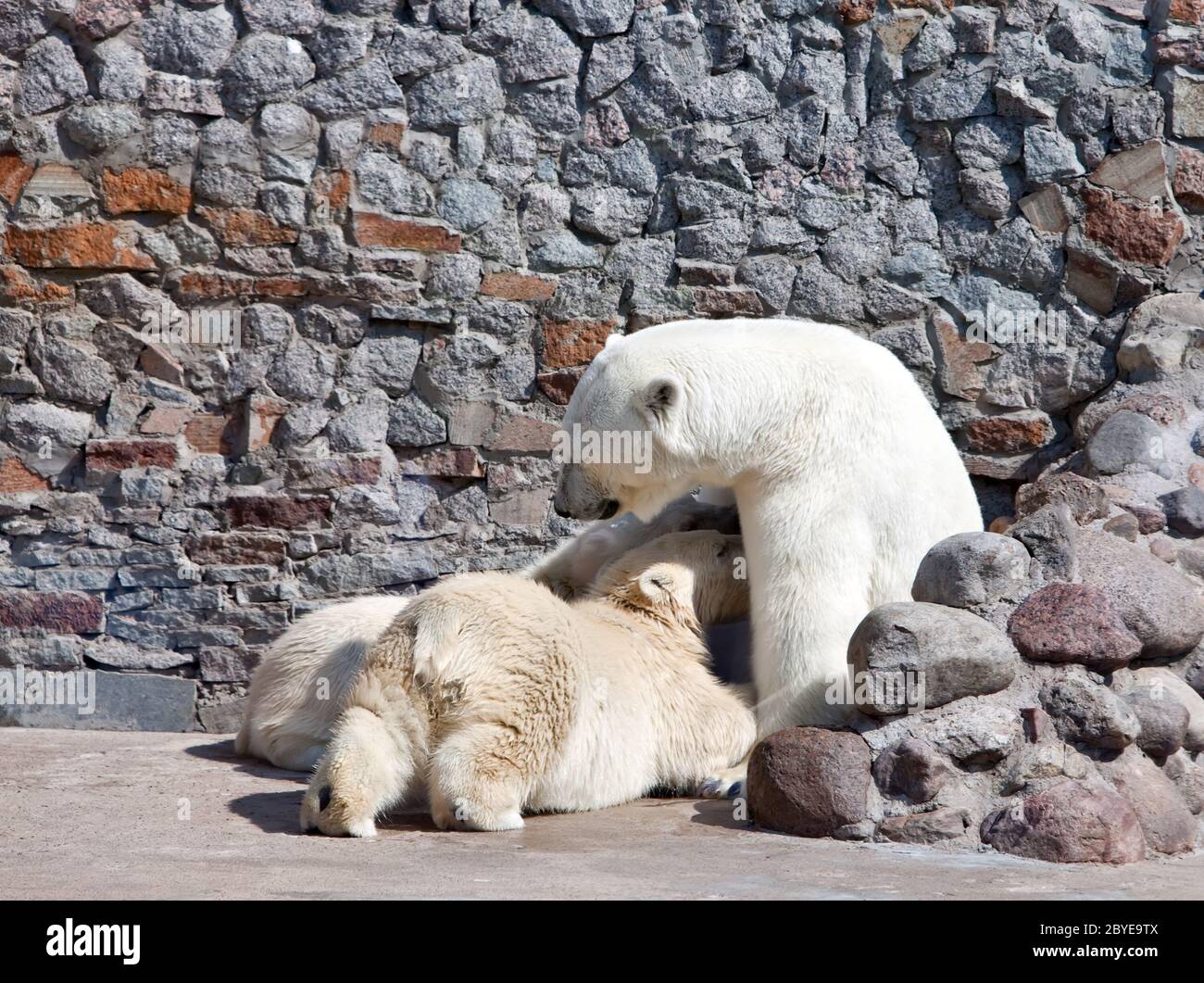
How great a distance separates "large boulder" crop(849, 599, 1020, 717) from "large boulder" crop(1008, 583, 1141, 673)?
0.12 m

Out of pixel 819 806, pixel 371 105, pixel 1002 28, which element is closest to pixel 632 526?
pixel 819 806

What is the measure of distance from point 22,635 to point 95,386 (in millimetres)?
1081

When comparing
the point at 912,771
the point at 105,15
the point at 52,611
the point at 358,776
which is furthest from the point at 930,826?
the point at 105,15

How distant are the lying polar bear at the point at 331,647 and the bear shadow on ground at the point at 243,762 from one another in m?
0.03

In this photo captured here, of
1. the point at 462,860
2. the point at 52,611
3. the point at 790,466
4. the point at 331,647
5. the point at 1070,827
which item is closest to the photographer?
the point at 462,860

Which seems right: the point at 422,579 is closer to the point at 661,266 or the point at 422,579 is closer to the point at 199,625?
the point at 199,625

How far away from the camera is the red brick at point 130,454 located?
595 centimetres

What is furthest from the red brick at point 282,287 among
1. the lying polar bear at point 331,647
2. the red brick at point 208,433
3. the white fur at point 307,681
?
the white fur at point 307,681

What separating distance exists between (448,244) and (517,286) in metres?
0.35

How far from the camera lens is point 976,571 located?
3777mm

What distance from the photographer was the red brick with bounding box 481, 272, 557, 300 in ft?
20.3

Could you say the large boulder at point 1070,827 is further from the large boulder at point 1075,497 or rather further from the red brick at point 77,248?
the red brick at point 77,248

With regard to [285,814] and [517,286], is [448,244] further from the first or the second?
[285,814]

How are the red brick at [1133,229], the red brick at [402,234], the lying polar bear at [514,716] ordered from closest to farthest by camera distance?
the lying polar bear at [514,716]
the red brick at [402,234]
the red brick at [1133,229]
